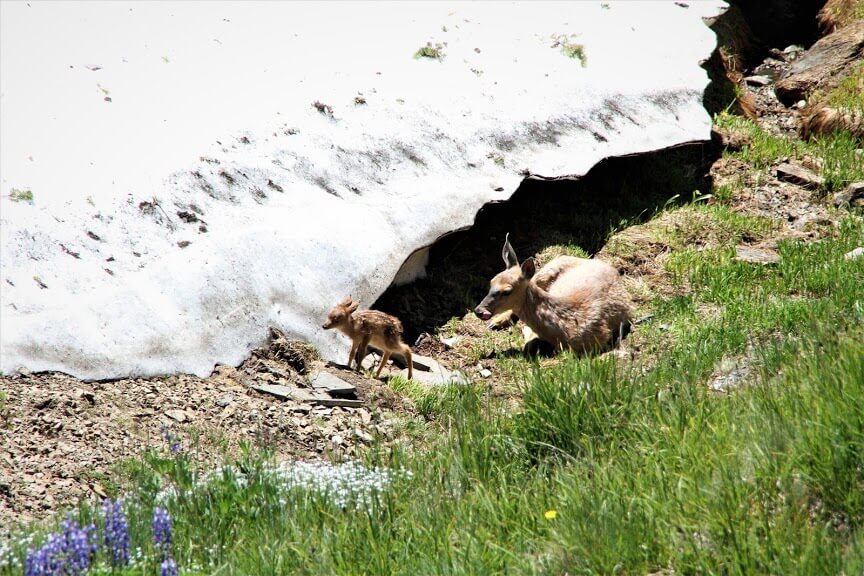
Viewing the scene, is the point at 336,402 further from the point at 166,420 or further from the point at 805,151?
the point at 805,151

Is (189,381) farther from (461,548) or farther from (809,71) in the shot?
(809,71)

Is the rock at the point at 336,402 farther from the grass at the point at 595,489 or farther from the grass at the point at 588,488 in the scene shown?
the grass at the point at 595,489

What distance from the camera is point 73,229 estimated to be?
313 inches

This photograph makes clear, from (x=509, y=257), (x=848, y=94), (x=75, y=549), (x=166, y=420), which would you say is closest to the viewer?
(x=75, y=549)

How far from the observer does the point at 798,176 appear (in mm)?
11883

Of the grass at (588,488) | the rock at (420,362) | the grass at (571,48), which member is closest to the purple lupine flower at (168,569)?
the grass at (588,488)

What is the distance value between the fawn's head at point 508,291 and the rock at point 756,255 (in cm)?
231

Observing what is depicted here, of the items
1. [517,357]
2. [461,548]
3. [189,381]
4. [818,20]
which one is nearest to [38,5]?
[189,381]

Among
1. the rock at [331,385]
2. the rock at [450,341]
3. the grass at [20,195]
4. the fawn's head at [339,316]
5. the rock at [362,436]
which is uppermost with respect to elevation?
the grass at [20,195]

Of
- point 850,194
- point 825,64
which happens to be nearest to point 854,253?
point 850,194

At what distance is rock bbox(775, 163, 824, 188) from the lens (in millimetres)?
11707

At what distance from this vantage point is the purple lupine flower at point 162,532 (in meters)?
4.62

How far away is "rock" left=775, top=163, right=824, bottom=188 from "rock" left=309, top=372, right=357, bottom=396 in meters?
6.58

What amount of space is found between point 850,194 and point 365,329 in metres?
6.08
